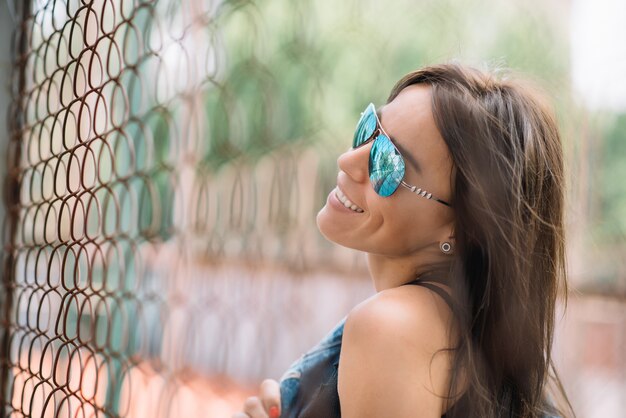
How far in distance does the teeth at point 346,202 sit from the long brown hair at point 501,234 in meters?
0.12

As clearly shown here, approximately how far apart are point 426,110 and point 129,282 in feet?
5.34

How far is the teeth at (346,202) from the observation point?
846 mm

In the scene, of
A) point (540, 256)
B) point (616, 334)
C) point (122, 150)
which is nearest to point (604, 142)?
point (616, 334)

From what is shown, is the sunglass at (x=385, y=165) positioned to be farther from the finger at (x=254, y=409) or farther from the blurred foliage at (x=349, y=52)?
the blurred foliage at (x=349, y=52)

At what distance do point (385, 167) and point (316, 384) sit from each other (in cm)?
29

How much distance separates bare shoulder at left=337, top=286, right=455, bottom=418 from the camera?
680mm

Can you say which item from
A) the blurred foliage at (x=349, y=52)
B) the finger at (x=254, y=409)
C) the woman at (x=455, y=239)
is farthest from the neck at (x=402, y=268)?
the blurred foliage at (x=349, y=52)

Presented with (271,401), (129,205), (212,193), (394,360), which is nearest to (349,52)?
(212,193)

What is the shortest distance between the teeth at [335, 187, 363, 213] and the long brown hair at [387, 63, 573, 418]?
125mm

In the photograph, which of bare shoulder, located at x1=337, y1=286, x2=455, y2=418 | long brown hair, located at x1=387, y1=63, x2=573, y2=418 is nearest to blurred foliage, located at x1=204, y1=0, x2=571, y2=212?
long brown hair, located at x1=387, y1=63, x2=573, y2=418

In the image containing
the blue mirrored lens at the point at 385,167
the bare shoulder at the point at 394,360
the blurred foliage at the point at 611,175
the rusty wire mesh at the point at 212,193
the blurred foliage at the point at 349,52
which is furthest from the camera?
the blurred foliage at the point at 611,175

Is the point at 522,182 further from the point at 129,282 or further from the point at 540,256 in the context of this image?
the point at 129,282

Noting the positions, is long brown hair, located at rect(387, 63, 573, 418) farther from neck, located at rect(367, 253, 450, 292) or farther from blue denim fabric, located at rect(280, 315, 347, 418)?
blue denim fabric, located at rect(280, 315, 347, 418)

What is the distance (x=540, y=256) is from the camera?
2.68ft
